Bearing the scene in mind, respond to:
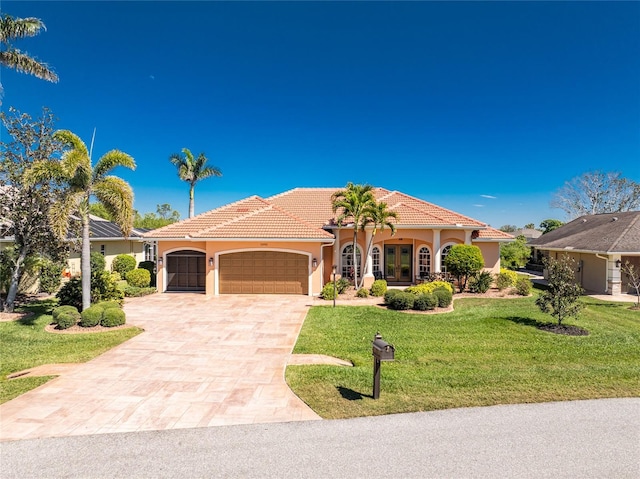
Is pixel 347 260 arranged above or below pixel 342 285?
above

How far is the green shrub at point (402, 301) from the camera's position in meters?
14.2

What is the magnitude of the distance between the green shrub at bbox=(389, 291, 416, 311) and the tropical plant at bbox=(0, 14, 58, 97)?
1670 centimetres

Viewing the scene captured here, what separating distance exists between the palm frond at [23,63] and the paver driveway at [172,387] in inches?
437

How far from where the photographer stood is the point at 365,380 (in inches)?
272

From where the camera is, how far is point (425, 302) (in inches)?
551

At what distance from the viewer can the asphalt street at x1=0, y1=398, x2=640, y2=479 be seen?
420 cm

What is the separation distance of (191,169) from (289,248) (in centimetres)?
1874

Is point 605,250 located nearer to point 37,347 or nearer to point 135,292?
point 135,292

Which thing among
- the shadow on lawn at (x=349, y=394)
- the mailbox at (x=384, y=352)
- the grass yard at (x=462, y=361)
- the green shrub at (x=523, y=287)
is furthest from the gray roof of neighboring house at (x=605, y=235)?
the shadow on lawn at (x=349, y=394)

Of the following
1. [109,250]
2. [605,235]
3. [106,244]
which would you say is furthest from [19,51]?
[605,235]

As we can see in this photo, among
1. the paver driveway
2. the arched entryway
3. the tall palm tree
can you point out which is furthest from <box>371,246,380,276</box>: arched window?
the tall palm tree

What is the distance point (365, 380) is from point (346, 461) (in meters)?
2.59

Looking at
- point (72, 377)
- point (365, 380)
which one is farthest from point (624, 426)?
point (72, 377)

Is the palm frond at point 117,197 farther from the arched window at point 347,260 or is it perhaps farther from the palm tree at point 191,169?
the palm tree at point 191,169
